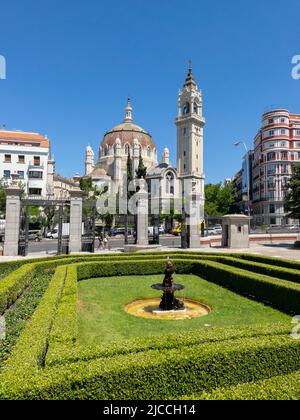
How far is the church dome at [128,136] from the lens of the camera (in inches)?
3868

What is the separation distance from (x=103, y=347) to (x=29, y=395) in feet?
5.18

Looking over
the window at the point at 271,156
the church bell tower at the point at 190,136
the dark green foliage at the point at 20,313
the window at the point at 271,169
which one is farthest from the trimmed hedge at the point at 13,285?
the church bell tower at the point at 190,136

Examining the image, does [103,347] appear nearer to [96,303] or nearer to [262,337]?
[262,337]

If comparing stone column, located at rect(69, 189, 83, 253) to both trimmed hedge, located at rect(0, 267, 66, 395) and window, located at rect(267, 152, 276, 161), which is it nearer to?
trimmed hedge, located at rect(0, 267, 66, 395)

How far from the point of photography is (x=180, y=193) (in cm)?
8575

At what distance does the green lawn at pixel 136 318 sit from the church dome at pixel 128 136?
86.9 m

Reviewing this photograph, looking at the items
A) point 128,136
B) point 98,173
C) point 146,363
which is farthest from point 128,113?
point 146,363

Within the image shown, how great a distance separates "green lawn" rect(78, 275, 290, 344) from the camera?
8328mm

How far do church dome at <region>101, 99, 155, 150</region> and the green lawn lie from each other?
86.9m

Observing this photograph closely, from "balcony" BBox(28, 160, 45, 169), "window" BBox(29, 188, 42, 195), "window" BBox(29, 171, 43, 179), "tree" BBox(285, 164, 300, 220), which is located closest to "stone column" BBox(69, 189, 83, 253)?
"tree" BBox(285, 164, 300, 220)

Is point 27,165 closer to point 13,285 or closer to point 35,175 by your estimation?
point 35,175

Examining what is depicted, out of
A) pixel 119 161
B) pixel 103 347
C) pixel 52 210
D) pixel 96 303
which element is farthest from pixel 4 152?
pixel 103 347

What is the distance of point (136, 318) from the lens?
31.0 ft

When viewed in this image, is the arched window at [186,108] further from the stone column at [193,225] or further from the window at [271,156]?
the stone column at [193,225]
